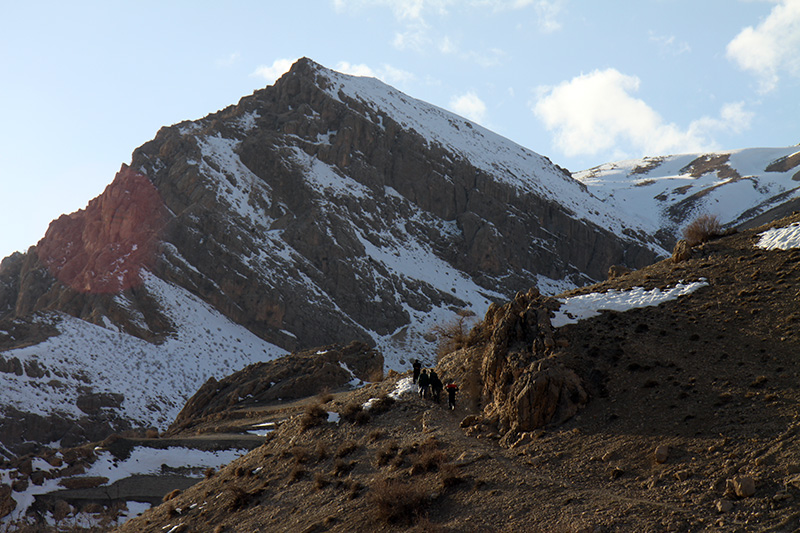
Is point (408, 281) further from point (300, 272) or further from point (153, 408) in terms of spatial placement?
point (153, 408)

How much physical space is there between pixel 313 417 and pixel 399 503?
26.5ft

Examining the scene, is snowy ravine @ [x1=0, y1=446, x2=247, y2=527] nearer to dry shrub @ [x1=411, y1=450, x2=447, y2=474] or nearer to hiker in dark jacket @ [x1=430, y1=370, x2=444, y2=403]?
hiker in dark jacket @ [x1=430, y1=370, x2=444, y2=403]

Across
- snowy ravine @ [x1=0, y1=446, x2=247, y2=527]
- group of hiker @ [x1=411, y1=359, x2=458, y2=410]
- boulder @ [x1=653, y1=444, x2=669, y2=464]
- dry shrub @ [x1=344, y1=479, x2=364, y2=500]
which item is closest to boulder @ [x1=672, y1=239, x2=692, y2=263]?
group of hiker @ [x1=411, y1=359, x2=458, y2=410]

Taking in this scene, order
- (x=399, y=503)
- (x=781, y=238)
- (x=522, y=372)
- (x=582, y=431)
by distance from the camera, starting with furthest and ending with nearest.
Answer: (x=781, y=238) → (x=522, y=372) → (x=582, y=431) → (x=399, y=503)

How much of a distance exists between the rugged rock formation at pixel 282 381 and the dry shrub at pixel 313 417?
21.8 meters

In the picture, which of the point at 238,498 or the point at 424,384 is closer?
the point at 238,498

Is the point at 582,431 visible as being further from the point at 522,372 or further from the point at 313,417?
the point at 313,417

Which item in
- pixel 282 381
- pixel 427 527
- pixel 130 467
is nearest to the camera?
pixel 427 527

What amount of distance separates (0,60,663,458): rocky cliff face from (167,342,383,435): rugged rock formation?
17.2ft

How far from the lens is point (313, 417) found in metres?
21.6

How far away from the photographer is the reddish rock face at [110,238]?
6481 centimetres

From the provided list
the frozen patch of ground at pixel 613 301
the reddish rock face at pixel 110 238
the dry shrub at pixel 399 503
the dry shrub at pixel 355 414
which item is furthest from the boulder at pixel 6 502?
the reddish rock face at pixel 110 238

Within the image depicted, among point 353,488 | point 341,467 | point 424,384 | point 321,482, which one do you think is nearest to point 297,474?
point 321,482

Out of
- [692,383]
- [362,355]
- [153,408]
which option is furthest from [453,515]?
[153,408]
